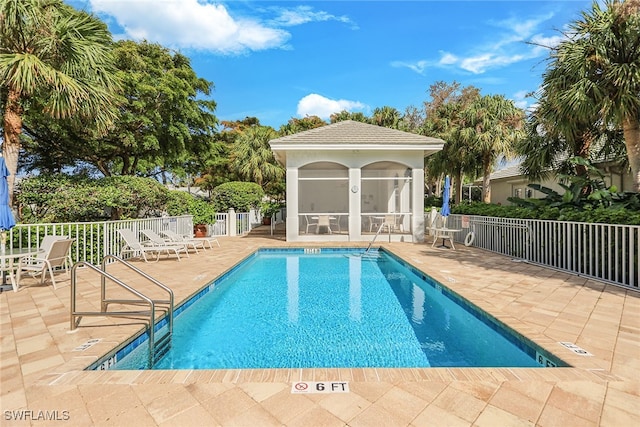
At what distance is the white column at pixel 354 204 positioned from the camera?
43.4 feet

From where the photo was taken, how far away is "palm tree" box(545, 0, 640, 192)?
7.58 metres

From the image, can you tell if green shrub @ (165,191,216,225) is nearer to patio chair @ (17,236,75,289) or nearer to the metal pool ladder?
patio chair @ (17,236,75,289)

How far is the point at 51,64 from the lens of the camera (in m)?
7.93

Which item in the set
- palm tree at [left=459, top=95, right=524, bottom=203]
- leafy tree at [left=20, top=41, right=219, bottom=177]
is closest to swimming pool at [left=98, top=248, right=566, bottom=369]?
leafy tree at [left=20, top=41, right=219, bottom=177]

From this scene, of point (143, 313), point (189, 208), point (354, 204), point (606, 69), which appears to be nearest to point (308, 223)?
point (354, 204)

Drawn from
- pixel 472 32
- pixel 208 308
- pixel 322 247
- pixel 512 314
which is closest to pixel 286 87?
pixel 472 32

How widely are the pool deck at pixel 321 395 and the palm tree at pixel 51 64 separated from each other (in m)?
5.91

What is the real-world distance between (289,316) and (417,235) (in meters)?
9.38

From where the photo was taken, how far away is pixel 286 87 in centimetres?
2344

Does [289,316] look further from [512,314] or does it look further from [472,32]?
[472,32]

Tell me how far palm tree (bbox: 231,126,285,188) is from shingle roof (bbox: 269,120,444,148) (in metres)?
10.6

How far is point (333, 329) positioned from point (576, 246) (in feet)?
20.5

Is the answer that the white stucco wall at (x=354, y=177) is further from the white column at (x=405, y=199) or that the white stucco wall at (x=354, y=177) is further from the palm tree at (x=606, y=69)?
the palm tree at (x=606, y=69)

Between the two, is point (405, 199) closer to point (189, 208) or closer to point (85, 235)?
point (189, 208)
